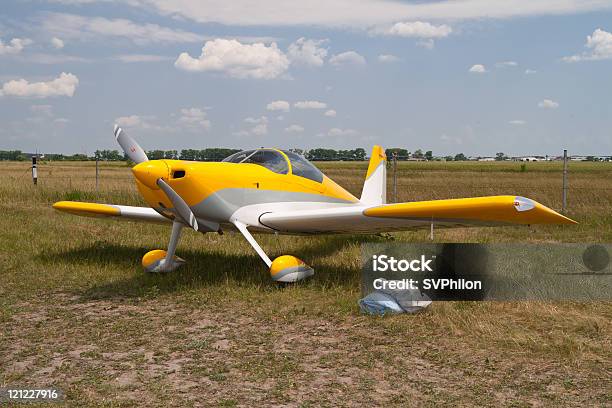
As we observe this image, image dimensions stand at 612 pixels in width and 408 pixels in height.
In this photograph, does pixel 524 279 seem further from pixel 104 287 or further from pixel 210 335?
pixel 104 287

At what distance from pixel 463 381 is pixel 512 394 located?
0.38 meters

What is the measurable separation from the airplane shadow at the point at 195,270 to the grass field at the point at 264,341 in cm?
3

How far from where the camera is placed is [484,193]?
21.1 m

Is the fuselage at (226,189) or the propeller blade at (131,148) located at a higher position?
the propeller blade at (131,148)

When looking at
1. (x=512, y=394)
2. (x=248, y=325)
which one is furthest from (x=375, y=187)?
(x=512, y=394)

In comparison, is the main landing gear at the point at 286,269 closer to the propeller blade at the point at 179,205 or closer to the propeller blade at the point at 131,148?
the propeller blade at the point at 179,205

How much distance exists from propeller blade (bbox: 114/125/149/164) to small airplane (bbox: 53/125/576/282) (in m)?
0.01

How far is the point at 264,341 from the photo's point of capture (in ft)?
17.0

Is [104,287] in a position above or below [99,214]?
below

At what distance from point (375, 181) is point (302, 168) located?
3483mm

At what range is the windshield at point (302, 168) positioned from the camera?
26.2ft

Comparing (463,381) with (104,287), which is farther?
(104,287)

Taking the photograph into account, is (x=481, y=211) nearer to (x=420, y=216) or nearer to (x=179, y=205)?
(x=420, y=216)

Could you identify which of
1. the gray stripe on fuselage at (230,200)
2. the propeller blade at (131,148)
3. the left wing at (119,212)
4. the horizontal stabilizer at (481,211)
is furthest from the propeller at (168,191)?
the horizontal stabilizer at (481,211)
